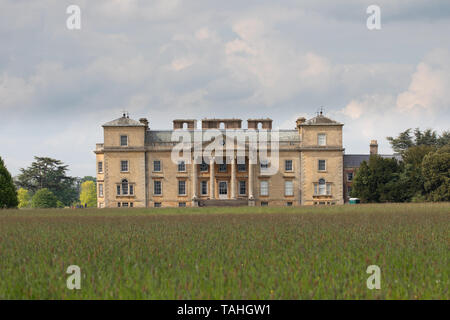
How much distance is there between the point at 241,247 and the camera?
14773mm

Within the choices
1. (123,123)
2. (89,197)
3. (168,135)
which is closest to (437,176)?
(168,135)

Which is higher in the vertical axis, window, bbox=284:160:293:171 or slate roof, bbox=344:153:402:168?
slate roof, bbox=344:153:402:168

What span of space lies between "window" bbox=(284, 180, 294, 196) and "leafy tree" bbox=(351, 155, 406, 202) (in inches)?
354

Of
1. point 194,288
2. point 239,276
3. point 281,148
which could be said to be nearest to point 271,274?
point 239,276

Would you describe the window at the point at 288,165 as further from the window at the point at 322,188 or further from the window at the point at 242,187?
the window at the point at 242,187

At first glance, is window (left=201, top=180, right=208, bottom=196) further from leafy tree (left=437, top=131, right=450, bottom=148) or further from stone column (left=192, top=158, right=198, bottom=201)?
leafy tree (left=437, top=131, right=450, bottom=148)

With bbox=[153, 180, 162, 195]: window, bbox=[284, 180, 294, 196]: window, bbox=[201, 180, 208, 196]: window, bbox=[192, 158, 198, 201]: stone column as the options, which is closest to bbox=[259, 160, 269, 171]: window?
bbox=[284, 180, 294, 196]: window

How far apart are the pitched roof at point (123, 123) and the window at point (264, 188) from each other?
57.9 feet

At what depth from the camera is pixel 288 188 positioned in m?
68.4

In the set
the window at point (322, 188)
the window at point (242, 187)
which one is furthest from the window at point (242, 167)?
the window at point (322, 188)

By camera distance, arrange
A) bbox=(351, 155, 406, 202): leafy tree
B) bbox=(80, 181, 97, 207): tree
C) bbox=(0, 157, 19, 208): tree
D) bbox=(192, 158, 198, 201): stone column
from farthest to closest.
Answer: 1. bbox=(80, 181, 97, 207): tree
2. bbox=(192, 158, 198, 201): stone column
3. bbox=(351, 155, 406, 202): leafy tree
4. bbox=(0, 157, 19, 208): tree

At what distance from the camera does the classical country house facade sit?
6788 centimetres

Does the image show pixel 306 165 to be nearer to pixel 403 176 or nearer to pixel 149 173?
pixel 403 176
